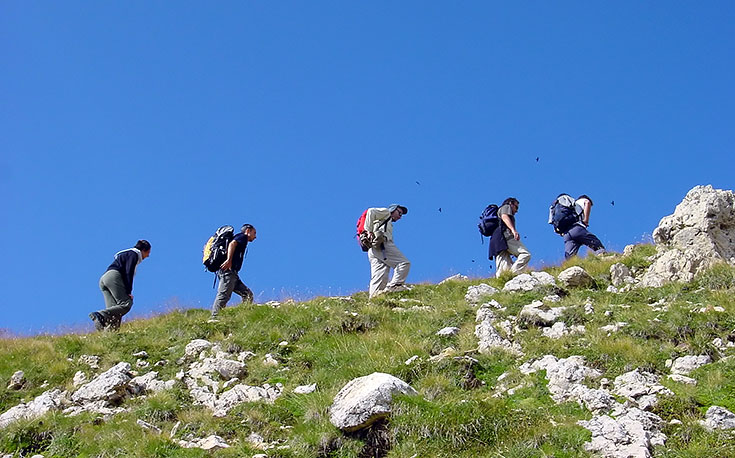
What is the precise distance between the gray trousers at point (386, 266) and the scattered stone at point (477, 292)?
1692mm

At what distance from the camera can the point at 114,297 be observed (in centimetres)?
1418

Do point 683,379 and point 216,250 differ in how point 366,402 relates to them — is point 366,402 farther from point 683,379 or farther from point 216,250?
point 216,250

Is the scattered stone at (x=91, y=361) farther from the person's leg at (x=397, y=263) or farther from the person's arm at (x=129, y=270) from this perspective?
the person's leg at (x=397, y=263)

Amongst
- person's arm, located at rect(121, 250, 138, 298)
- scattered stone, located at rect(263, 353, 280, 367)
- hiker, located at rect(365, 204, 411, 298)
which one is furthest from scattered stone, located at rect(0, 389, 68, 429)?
hiker, located at rect(365, 204, 411, 298)

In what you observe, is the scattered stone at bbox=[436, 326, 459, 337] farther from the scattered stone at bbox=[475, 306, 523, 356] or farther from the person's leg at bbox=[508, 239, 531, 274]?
the person's leg at bbox=[508, 239, 531, 274]

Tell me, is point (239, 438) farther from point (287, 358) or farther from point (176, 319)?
point (176, 319)

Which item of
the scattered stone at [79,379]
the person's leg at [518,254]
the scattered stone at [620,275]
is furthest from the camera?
the person's leg at [518,254]

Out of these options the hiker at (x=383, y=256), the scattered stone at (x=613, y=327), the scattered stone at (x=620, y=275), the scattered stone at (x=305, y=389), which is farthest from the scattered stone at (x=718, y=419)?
the hiker at (x=383, y=256)

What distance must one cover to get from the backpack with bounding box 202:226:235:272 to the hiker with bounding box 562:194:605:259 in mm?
7199

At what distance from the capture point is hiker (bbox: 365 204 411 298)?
50.0 ft

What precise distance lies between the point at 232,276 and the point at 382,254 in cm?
295

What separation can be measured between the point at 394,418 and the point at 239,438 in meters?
1.81

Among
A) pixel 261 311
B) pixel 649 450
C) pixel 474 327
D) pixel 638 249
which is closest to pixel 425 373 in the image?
pixel 474 327

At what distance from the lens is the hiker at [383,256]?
15.2 metres
